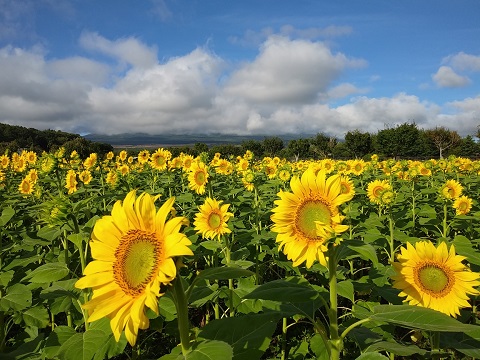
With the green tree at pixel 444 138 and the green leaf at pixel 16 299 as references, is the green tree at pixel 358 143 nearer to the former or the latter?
the green tree at pixel 444 138

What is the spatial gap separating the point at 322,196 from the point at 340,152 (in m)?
71.0

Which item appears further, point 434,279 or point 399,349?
point 434,279

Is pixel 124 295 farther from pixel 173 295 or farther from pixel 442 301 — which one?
pixel 442 301

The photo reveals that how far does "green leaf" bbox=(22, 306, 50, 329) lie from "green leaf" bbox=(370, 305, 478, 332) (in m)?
2.62

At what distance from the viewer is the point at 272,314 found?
1.73 m

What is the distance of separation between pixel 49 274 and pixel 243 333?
1.73 metres

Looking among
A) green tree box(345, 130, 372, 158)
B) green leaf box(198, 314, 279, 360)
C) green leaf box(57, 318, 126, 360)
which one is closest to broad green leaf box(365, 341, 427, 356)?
green leaf box(198, 314, 279, 360)

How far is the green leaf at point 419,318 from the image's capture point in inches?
53.8

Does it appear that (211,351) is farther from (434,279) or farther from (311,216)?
(434,279)

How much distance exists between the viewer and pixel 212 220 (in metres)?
4.30

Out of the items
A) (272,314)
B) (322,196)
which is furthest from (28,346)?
(322,196)

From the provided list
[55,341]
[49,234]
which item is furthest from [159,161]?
[55,341]

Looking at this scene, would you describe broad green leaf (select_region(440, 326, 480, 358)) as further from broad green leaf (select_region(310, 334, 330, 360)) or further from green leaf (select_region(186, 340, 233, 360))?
green leaf (select_region(186, 340, 233, 360))

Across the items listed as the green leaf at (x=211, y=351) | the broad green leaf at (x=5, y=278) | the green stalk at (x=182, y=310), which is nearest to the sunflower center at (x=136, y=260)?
the green stalk at (x=182, y=310)
